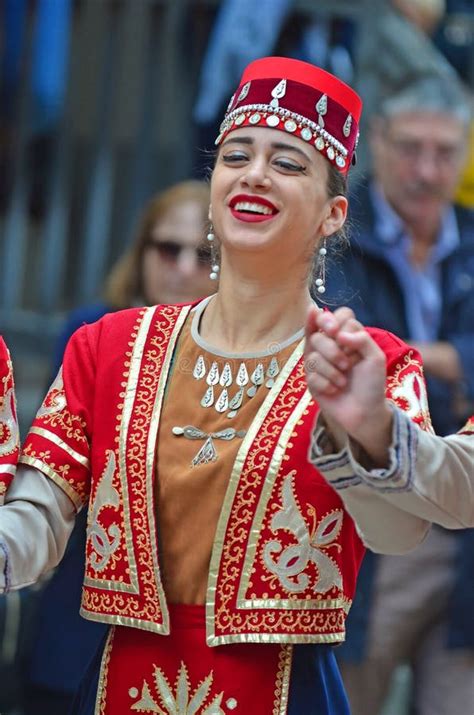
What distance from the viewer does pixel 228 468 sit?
9.43ft

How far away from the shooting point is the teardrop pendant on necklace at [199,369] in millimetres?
2996

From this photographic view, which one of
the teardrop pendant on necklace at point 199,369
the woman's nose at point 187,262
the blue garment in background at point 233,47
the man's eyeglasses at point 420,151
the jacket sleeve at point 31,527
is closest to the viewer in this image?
the jacket sleeve at point 31,527

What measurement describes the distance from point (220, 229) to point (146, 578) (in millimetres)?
673

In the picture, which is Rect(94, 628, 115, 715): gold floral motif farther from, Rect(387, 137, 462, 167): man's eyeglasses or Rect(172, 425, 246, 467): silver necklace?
Rect(387, 137, 462, 167): man's eyeglasses

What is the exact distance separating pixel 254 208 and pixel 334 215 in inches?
8.2

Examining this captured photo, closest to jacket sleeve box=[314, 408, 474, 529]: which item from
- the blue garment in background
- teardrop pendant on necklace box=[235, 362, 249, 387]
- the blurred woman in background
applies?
teardrop pendant on necklace box=[235, 362, 249, 387]

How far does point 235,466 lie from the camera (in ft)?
9.38

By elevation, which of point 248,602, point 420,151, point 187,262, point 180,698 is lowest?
point 180,698

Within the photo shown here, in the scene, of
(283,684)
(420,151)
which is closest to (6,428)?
(283,684)

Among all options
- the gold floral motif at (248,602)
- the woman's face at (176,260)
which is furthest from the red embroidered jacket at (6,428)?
the woman's face at (176,260)

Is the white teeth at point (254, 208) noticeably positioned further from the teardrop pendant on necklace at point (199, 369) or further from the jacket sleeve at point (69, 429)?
the jacket sleeve at point (69, 429)

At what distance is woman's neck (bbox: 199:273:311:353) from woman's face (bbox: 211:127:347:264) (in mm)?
67

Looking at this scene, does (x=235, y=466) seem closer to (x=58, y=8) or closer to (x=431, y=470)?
(x=431, y=470)

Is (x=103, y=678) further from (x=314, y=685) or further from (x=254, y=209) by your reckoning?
(x=254, y=209)
